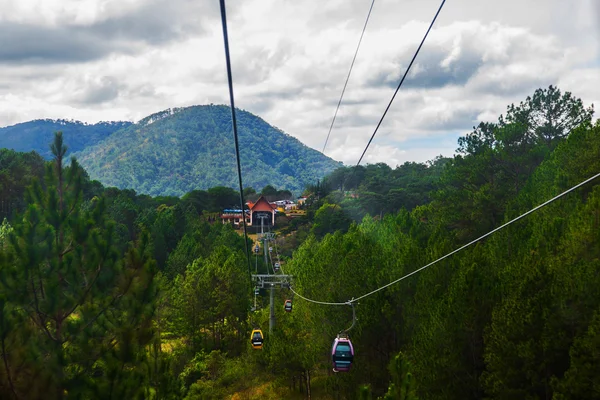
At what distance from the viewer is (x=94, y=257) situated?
39.7ft

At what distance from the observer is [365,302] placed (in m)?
23.8

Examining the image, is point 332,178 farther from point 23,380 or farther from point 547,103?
point 23,380

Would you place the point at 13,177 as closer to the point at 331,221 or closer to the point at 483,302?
the point at 331,221

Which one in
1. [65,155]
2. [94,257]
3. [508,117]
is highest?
[508,117]

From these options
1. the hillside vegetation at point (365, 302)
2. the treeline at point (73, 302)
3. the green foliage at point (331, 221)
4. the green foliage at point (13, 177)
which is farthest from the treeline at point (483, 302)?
the green foliage at point (13, 177)

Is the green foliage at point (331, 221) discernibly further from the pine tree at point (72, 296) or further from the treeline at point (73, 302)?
the pine tree at point (72, 296)

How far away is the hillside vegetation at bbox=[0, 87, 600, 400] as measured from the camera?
11164 millimetres

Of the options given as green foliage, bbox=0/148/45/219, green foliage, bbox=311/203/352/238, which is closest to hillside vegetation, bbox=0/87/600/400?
green foliage, bbox=311/203/352/238

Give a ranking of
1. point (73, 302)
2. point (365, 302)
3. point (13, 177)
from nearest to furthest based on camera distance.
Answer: point (73, 302)
point (365, 302)
point (13, 177)

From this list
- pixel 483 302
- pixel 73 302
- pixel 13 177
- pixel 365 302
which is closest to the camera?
pixel 73 302

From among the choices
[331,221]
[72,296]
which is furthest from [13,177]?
[72,296]

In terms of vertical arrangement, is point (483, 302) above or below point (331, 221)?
below

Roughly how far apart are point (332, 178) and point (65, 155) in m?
97.6

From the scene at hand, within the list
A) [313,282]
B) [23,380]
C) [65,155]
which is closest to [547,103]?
[313,282]
